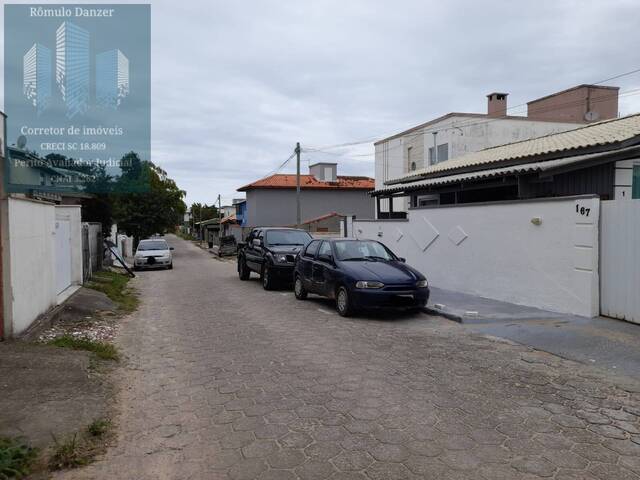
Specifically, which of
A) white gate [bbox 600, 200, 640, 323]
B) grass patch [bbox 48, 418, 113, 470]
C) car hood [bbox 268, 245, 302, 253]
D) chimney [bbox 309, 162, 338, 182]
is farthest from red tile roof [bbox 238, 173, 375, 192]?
grass patch [bbox 48, 418, 113, 470]

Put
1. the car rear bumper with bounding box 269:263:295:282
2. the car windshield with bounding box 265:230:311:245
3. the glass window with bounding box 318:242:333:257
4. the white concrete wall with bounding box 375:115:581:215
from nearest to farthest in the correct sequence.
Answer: the glass window with bounding box 318:242:333:257 < the car rear bumper with bounding box 269:263:295:282 < the car windshield with bounding box 265:230:311:245 < the white concrete wall with bounding box 375:115:581:215

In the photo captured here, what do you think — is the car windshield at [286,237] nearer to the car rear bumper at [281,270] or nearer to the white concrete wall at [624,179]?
the car rear bumper at [281,270]

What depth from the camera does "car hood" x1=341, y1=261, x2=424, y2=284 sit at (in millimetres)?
9773

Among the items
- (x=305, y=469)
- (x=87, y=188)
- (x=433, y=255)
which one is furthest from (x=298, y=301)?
(x=87, y=188)

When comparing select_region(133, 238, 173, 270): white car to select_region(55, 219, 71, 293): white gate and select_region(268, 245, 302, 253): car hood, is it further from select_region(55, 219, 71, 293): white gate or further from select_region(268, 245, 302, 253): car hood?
select_region(55, 219, 71, 293): white gate

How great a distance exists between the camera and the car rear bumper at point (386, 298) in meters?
9.53

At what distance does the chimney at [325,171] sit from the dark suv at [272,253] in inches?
1051

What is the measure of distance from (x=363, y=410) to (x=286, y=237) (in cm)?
1157

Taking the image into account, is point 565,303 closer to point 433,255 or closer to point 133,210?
point 433,255

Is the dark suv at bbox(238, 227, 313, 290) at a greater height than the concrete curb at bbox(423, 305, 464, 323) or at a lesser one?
greater

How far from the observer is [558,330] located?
27.0ft

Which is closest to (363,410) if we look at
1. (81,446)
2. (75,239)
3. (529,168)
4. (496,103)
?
(81,446)

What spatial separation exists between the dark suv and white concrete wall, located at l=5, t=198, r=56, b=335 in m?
6.16

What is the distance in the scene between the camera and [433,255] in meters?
14.0
